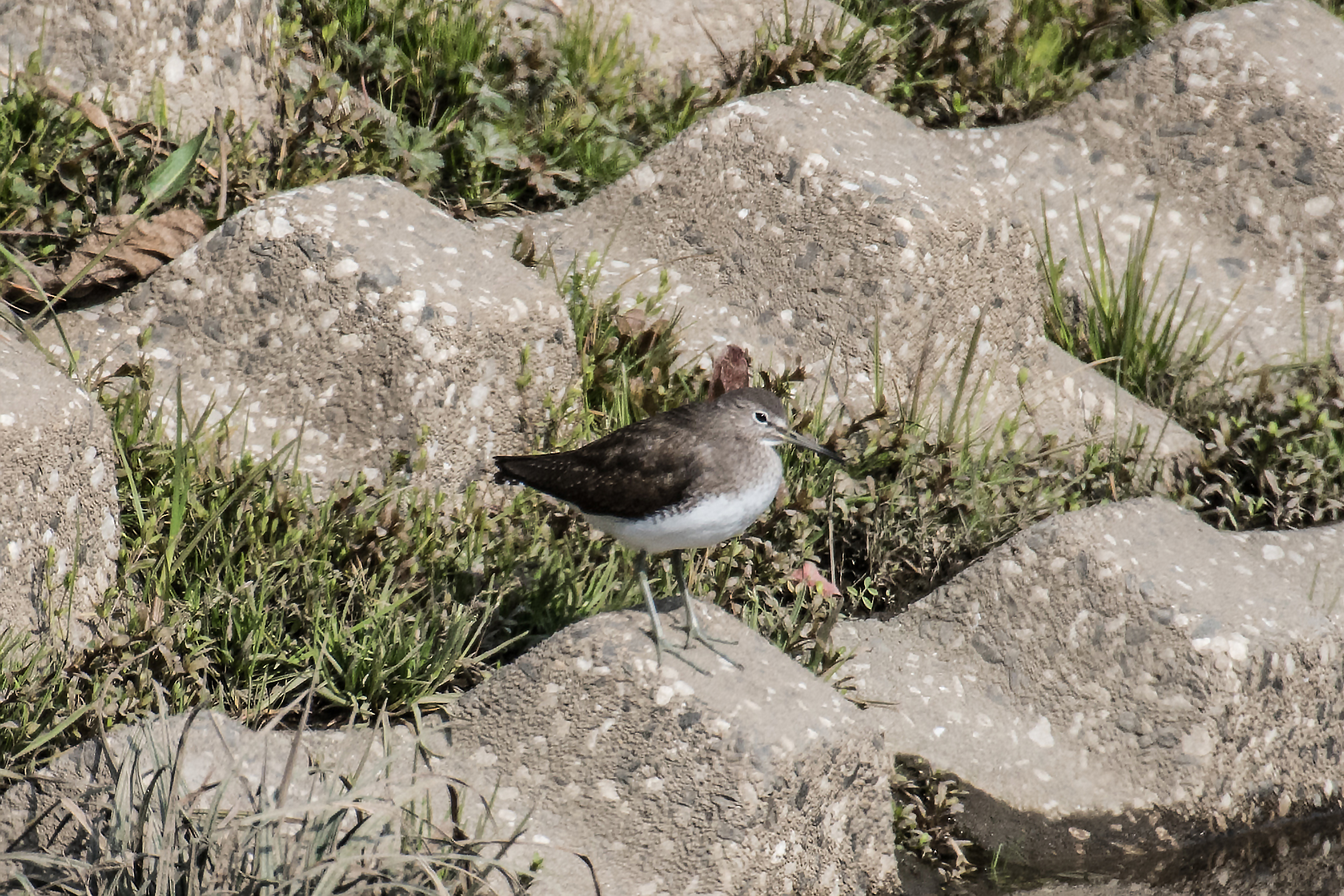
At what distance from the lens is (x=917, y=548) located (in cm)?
675

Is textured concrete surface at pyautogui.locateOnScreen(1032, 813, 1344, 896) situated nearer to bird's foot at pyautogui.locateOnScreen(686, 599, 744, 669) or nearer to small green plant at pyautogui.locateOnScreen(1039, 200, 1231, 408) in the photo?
bird's foot at pyautogui.locateOnScreen(686, 599, 744, 669)

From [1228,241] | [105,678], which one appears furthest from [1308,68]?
[105,678]

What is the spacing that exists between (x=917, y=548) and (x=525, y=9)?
176 inches

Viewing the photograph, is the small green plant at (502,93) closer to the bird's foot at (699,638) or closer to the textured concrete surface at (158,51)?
the textured concrete surface at (158,51)

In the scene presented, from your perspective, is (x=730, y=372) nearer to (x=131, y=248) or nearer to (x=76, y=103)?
(x=131, y=248)

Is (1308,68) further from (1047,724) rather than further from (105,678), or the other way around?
(105,678)

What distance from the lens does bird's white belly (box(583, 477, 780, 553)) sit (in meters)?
5.27

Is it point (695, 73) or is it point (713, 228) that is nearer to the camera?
point (713, 228)

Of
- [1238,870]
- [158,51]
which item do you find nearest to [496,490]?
[158,51]

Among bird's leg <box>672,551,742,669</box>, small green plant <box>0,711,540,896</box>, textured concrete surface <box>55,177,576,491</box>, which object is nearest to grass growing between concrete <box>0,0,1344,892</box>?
small green plant <box>0,711,540,896</box>

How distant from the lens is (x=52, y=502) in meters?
5.06

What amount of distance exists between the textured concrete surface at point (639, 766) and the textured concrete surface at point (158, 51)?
357 centimetres

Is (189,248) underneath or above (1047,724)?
above

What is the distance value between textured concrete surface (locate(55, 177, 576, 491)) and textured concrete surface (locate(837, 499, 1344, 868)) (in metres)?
2.24
